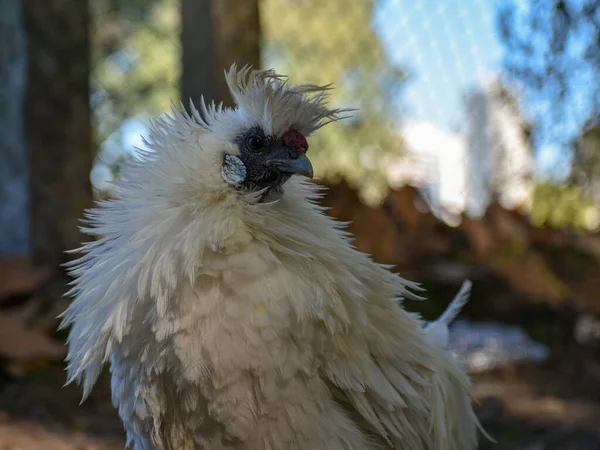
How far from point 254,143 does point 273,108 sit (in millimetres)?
111

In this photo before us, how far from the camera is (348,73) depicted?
25.5ft

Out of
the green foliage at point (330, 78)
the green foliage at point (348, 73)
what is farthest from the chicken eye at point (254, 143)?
the green foliage at point (348, 73)

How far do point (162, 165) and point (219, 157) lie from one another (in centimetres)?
18

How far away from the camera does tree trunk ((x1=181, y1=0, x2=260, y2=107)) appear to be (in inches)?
132

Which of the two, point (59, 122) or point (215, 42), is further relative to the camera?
point (59, 122)

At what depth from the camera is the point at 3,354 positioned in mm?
3963

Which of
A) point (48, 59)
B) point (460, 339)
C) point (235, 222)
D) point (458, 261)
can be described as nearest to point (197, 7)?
point (48, 59)

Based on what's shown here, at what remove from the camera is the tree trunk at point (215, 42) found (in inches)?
132

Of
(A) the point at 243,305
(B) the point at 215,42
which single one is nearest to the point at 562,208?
(B) the point at 215,42

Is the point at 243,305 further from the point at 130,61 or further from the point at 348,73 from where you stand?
the point at 130,61

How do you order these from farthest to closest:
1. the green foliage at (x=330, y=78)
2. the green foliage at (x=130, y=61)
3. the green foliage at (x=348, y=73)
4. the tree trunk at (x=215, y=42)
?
the green foliage at (x=130, y=61) < the green foliage at (x=348, y=73) < the green foliage at (x=330, y=78) < the tree trunk at (x=215, y=42)

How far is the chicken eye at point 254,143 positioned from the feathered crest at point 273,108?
0.04 meters

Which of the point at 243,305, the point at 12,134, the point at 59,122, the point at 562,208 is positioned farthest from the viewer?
the point at 12,134

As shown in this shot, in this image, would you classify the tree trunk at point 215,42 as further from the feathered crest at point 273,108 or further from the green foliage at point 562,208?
the green foliage at point 562,208
